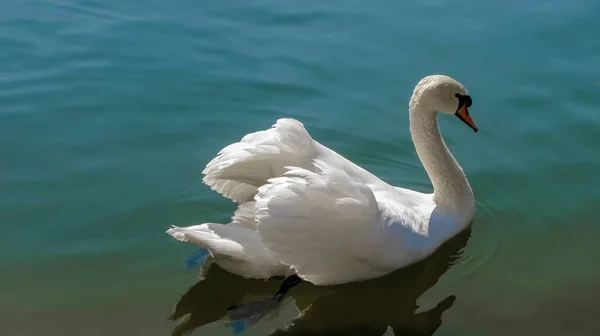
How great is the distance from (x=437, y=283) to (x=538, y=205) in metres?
1.37

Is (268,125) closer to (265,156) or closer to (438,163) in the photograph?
(438,163)

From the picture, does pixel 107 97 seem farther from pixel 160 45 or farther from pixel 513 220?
pixel 513 220

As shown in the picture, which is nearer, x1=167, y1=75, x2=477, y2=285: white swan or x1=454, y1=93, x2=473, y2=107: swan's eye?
x1=167, y1=75, x2=477, y2=285: white swan

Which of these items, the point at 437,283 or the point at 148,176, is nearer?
the point at 437,283

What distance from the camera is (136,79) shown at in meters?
8.47

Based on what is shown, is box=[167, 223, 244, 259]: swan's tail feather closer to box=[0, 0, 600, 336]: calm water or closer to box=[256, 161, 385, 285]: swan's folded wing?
box=[256, 161, 385, 285]: swan's folded wing

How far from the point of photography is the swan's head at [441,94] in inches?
239

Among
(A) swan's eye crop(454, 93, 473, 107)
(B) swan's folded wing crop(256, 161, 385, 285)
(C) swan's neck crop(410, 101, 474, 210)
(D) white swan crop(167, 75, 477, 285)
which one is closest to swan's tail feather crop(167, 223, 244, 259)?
(D) white swan crop(167, 75, 477, 285)

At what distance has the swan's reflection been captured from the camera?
5.31 metres

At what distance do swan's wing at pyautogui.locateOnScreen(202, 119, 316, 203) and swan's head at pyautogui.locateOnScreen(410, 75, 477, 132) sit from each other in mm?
971

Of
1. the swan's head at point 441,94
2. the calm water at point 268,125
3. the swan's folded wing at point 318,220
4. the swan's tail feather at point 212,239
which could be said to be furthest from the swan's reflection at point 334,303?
the swan's head at point 441,94

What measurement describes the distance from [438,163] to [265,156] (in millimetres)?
1453

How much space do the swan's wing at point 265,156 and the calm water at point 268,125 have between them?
679mm

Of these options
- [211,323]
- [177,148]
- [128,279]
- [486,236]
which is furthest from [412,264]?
[177,148]
